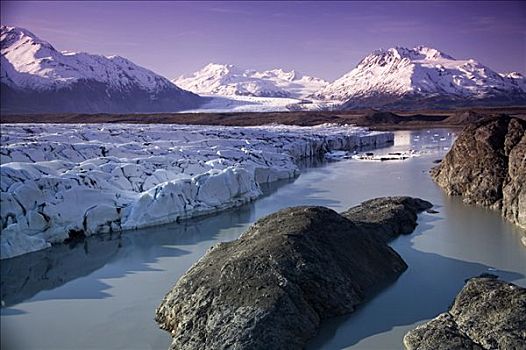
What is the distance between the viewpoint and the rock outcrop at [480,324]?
159 inches

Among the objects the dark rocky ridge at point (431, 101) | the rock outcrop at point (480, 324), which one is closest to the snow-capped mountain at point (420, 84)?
the dark rocky ridge at point (431, 101)

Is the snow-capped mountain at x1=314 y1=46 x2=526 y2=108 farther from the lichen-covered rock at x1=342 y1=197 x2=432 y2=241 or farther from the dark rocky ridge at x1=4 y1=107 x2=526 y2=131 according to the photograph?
the lichen-covered rock at x1=342 y1=197 x2=432 y2=241

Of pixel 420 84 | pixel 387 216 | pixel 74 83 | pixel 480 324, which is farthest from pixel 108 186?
pixel 420 84

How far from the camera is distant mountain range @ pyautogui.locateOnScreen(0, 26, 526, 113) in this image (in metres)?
83.3

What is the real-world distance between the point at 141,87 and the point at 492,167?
→ 9809cm

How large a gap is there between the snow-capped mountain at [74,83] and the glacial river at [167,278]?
70.3m

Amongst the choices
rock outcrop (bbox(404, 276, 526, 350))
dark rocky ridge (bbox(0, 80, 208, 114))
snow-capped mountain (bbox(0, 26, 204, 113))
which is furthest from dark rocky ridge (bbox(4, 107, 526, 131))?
rock outcrop (bbox(404, 276, 526, 350))

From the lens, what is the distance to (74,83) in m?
88.5

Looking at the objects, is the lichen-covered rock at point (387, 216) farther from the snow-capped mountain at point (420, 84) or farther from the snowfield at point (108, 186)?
the snow-capped mountain at point (420, 84)

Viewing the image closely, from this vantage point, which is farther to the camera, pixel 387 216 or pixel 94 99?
pixel 94 99

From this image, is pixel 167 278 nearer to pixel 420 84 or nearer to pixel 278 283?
pixel 278 283

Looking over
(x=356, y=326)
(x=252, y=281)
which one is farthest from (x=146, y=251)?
(x=356, y=326)

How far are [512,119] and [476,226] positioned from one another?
13.3 ft

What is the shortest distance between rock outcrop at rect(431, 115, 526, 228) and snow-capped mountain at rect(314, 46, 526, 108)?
8809cm
